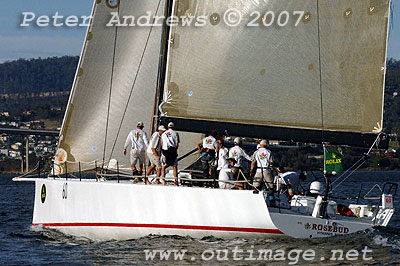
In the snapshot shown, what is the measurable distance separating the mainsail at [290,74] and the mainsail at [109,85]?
1929 millimetres

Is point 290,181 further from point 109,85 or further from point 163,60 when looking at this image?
point 109,85

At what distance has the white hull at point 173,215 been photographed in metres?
12.8

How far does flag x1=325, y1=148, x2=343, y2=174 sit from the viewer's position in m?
13.2

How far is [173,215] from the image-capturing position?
13594 mm

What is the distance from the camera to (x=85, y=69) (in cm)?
1647

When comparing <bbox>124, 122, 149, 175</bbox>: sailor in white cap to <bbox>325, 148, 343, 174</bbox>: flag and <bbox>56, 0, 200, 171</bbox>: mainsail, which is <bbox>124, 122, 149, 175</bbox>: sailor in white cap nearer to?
<bbox>56, 0, 200, 171</bbox>: mainsail

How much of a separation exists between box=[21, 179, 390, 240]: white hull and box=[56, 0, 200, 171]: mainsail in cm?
138

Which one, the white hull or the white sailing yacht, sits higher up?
the white sailing yacht

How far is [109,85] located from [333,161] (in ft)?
18.4

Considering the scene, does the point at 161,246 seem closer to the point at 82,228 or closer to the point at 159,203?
the point at 159,203

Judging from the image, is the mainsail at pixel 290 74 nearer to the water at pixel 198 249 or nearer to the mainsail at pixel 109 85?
the mainsail at pixel 109 85

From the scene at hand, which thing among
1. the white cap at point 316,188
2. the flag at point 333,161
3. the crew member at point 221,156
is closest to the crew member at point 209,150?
the crew member at point 221,156

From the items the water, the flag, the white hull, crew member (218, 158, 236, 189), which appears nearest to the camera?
the water

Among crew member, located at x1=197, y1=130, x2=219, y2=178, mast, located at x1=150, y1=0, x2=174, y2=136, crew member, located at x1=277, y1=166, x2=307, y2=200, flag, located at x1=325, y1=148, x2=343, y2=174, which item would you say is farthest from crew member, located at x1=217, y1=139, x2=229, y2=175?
flag, located at x1=325, y1=148, x2=343, y2=174
